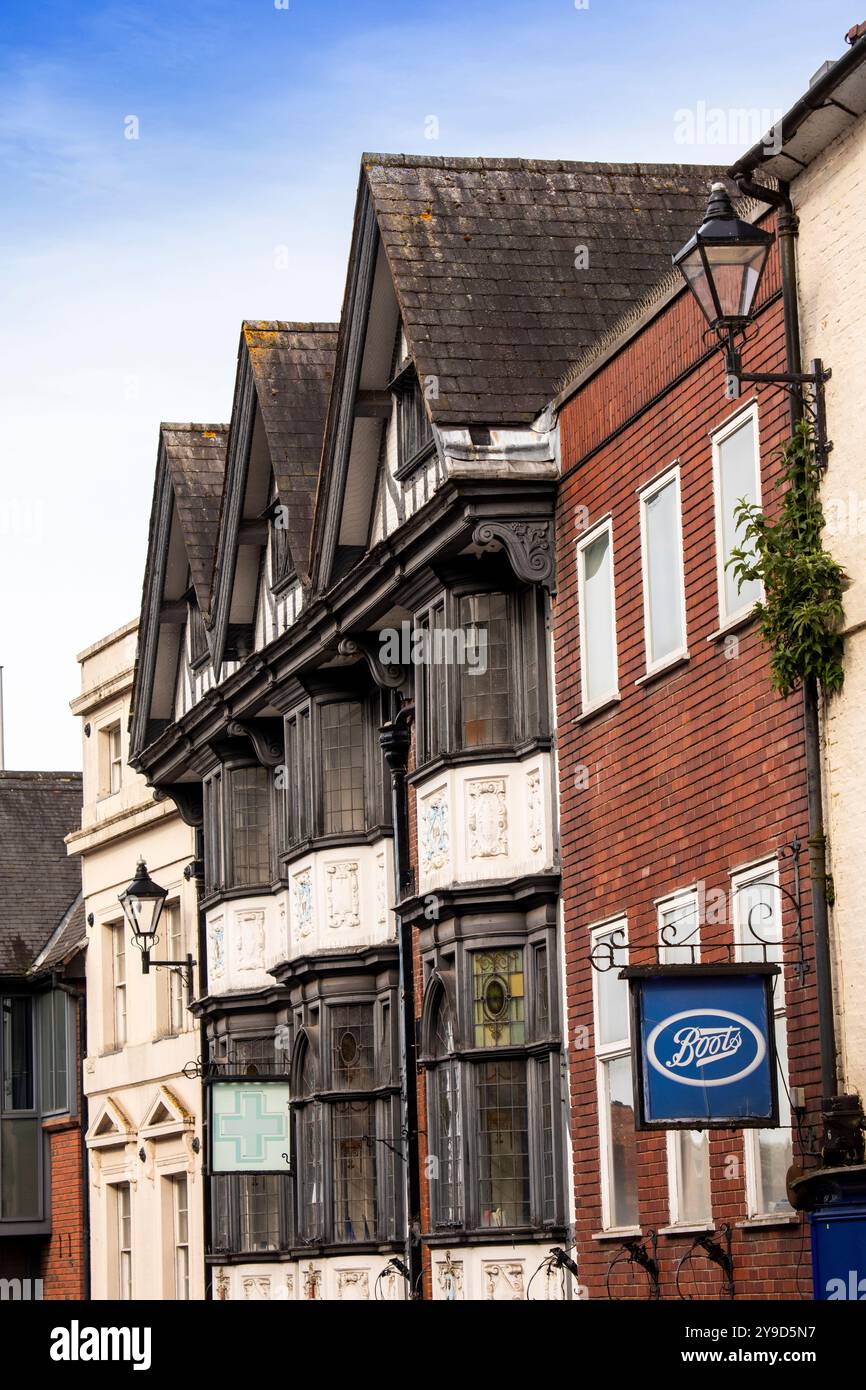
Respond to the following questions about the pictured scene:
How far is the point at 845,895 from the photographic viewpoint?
1502 cm

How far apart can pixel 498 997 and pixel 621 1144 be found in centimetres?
255

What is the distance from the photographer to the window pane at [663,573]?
1814cm

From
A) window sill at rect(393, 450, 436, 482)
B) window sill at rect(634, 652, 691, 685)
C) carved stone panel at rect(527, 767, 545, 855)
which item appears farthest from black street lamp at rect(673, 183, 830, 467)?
window sill at rect(393, 450, 436, 482)

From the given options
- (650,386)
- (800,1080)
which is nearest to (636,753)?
(650,386)

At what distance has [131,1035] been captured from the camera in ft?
114

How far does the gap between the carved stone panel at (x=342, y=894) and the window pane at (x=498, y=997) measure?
3893 millimetres

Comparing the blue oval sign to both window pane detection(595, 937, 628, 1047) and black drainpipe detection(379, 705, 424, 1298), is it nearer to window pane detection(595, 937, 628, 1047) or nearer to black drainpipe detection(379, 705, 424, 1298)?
window pane detection(595, 937, 628, 1047)

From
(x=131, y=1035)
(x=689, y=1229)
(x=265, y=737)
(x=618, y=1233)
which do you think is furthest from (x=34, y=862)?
(x=689, y=1229)

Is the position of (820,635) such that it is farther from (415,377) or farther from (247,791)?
(247,791)

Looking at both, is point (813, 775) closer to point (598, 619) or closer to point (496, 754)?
point (598, 619)

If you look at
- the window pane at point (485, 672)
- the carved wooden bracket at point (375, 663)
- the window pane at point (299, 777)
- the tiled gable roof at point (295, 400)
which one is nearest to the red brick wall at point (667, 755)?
the window pane at point (485, 672)

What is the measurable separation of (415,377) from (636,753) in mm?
5546

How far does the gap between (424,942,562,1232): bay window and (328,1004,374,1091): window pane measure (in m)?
3.68

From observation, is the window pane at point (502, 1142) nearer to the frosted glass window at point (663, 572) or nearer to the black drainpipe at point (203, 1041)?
the frosted glass window at point (663, 572)
